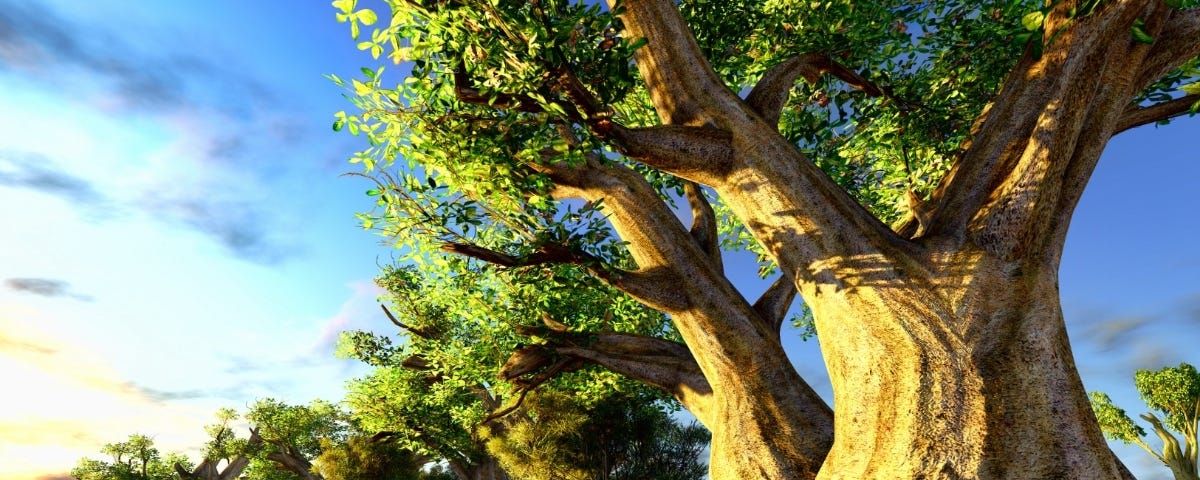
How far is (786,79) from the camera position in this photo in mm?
8320

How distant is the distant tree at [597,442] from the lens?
18578mm

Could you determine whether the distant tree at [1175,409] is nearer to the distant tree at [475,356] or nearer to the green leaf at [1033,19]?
the distant tree at [475,356]

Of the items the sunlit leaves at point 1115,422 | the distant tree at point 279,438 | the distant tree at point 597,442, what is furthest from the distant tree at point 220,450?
the sunlit leaves at point 1115,422

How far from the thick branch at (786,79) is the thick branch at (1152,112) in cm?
318

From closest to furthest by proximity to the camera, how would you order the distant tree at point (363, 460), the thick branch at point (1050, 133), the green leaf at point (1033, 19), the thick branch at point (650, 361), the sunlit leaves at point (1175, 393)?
the green leaf at point (1033, 19) < the thick branch at point (1050, 133) < the thick branch at point (650, 361) < the distant tree at point (363, 460) < the sunlit leaves at point (1175, 393)

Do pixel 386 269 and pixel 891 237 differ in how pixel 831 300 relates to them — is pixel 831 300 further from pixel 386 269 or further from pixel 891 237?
pixel 386 269

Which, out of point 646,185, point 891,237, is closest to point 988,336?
point 891,237

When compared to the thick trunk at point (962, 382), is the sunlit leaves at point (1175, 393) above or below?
above

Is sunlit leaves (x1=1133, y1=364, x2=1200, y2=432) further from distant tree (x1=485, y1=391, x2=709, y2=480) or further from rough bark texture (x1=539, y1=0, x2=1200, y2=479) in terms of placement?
rough bark texture (x1=539, y1=0, x2=1200, y2=479)

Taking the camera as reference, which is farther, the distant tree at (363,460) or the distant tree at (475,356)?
the distant tree at (363,460)

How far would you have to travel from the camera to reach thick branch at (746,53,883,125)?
8000 mm

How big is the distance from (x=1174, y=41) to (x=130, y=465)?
47243 millimetres

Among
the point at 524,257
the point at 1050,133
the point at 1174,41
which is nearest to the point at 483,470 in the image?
the point at 524,257

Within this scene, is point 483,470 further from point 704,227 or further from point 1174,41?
point 1174,41
